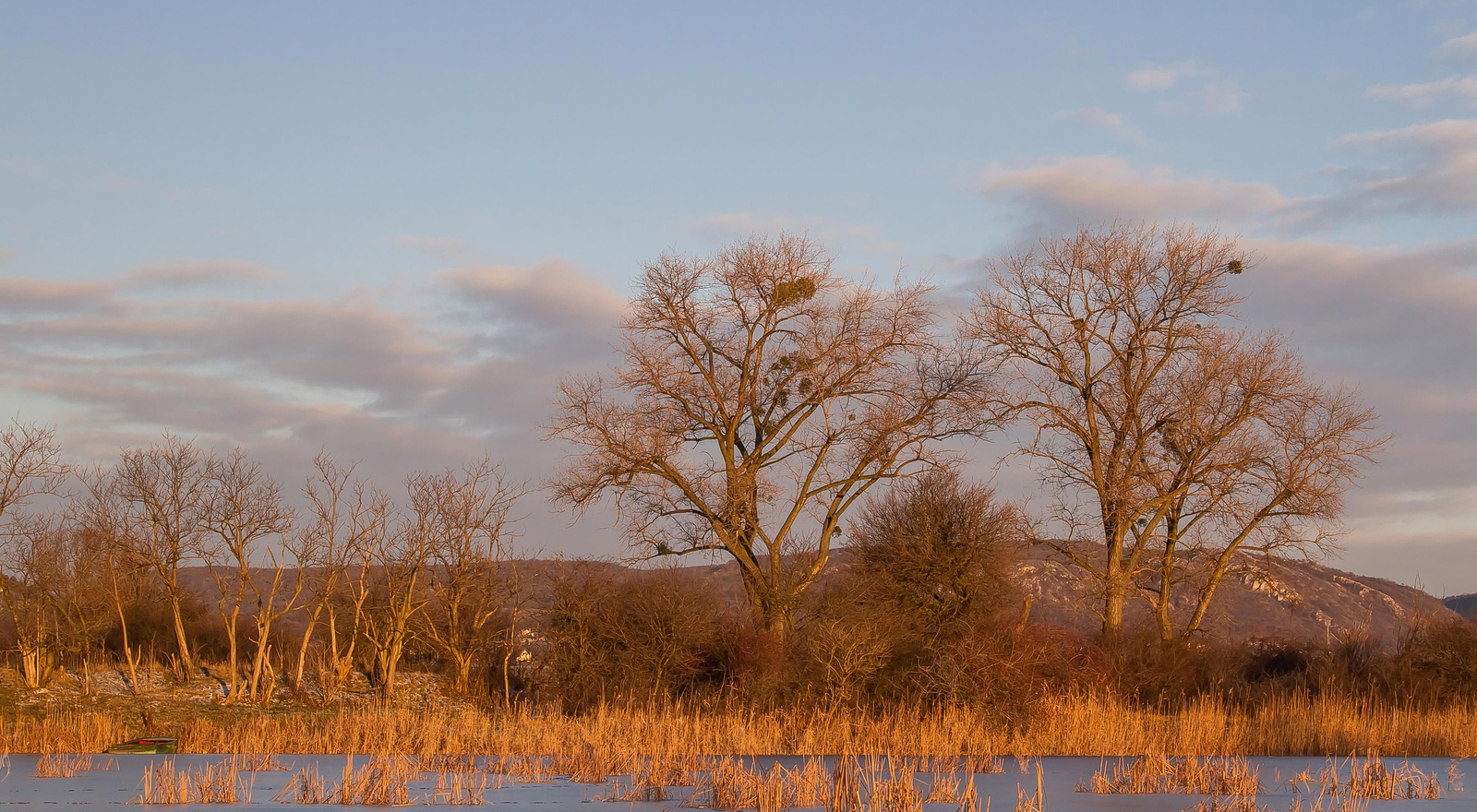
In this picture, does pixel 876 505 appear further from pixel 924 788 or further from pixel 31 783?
pixel 31 783

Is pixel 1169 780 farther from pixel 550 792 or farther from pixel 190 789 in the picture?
pixel 190 789

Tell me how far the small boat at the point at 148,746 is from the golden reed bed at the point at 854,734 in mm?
397

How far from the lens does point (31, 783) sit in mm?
14625

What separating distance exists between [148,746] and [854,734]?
1153 centimetres

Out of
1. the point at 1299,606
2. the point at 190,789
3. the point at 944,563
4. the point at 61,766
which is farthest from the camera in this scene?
the point at 1299,606

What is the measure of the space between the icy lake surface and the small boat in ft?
4.24

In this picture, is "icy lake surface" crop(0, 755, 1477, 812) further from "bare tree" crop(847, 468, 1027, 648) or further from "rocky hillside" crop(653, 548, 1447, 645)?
"rocky hillside" crop(653, 548, 1447, 645)

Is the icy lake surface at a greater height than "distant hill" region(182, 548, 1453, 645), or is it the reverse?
"distant hill" region(182, 548, 1453, 645)

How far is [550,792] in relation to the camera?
14641mm

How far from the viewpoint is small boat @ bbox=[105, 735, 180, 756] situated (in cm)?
1939

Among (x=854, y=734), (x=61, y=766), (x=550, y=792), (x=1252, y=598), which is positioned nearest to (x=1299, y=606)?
(x=1252, y=598)

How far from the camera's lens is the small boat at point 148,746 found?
1939 cm

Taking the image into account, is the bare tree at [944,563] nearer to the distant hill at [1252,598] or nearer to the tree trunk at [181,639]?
the distant hill at [1252,598]

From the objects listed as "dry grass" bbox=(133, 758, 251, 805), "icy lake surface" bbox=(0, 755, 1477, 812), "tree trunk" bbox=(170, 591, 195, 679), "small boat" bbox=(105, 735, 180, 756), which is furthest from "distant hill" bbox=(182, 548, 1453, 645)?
"dry grass" bbox=(133, 758, 251, 805)
